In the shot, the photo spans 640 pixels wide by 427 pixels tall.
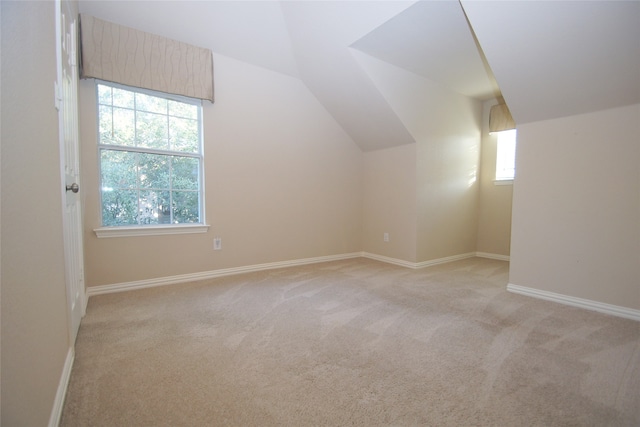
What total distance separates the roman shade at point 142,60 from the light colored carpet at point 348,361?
1947 mm

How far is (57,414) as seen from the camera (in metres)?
1.09

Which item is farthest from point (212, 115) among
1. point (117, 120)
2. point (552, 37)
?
point (552, 37)

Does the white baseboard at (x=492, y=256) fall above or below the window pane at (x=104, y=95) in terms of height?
below

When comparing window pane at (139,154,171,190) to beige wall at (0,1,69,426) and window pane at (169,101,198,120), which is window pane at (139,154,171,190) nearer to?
window pane at (169,101,198,120)

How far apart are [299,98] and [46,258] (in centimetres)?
319

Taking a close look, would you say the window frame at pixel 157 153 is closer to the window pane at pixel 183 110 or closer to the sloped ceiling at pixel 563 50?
the window pane at pixel 183 110

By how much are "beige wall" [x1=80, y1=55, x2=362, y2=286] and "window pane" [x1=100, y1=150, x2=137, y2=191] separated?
0.35 feet

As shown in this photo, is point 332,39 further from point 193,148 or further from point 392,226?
point 392,226

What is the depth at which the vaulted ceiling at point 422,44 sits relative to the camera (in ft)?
6.13

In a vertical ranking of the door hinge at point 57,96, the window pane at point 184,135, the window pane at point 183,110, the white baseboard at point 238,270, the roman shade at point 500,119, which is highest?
the roman shade at point 500,119

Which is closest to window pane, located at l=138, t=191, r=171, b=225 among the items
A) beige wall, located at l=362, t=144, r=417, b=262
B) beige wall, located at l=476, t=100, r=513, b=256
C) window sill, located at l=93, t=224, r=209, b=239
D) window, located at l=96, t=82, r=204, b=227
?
window, located at l=96, t=82, r=204, b=227

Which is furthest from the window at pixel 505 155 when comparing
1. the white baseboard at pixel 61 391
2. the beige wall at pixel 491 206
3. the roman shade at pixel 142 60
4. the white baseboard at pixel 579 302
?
the white baseboard at pixel 61 391

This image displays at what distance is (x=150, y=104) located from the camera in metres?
2.79

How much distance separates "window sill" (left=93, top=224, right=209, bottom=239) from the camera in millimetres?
2541
